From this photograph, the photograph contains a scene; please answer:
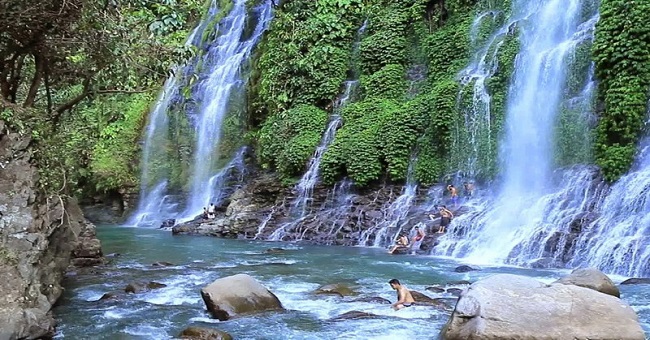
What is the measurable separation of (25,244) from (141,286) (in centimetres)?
410

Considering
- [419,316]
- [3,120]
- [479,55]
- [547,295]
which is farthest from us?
[479,55]

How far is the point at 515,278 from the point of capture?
26.8ft

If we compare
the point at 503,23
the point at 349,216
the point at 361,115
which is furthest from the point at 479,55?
the point at 349,216

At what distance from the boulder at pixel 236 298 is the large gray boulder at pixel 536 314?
3289 millimetres

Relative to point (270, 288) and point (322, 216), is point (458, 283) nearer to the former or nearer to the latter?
point (270, 288)

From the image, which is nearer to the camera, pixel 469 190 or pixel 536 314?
pixel 536 314

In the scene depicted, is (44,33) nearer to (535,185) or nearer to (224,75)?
(535,185)

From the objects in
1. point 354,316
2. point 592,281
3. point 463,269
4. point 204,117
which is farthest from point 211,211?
point 592,281

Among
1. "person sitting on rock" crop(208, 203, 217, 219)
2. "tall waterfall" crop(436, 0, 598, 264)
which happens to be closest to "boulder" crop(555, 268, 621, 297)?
"tall waterfall" crop(436, 0, 598, 264)

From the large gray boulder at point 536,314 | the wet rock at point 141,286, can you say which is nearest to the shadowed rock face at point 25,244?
the wet rock at point 141,286

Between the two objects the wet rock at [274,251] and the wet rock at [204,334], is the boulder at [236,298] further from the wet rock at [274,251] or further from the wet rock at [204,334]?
the wet rock at [274,251]

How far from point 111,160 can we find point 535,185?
775 inches

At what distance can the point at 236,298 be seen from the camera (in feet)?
32.6

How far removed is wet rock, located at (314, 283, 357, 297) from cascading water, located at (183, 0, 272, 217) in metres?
16.0
